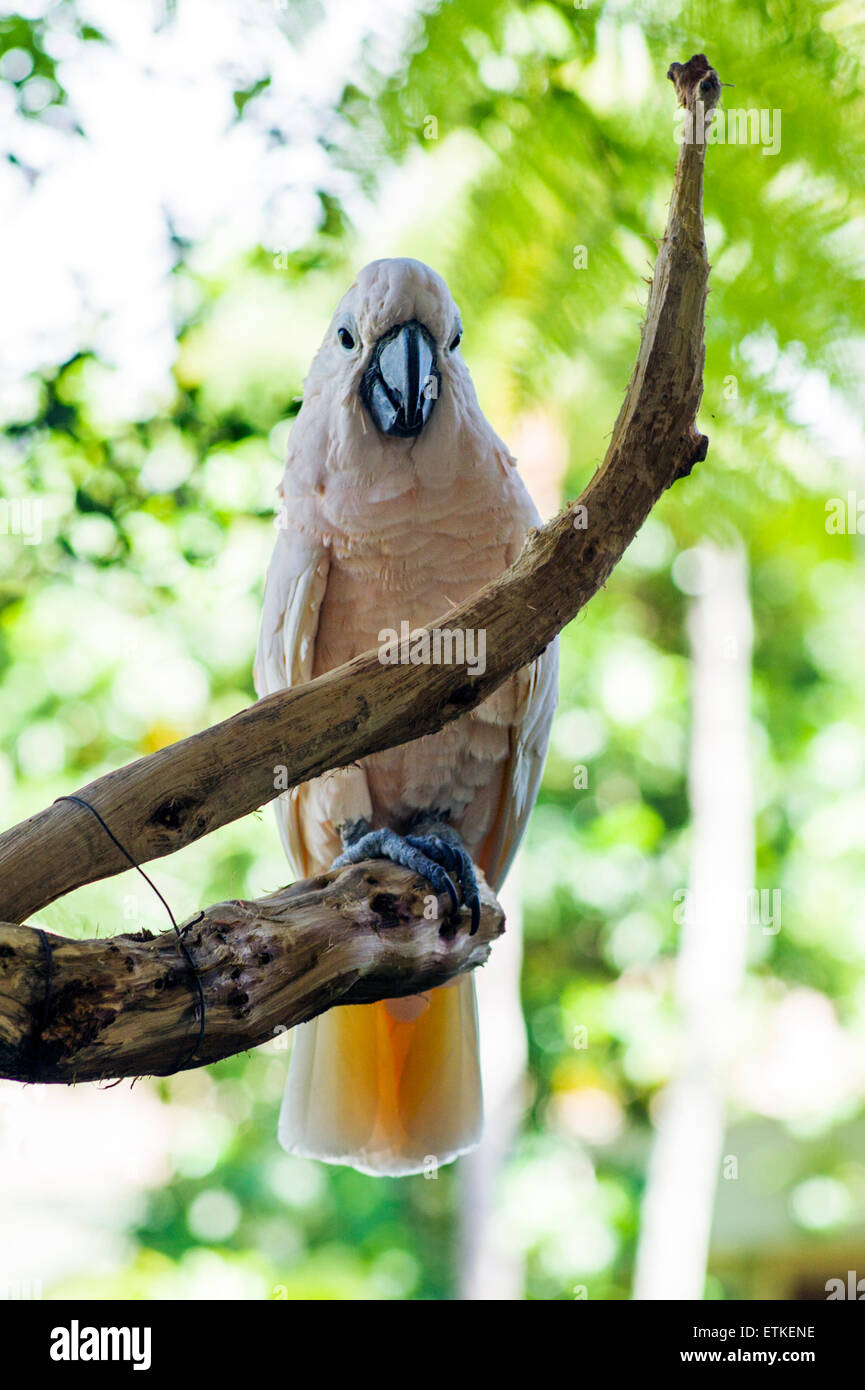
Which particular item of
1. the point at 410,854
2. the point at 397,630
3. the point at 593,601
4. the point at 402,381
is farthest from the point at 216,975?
the point at 593,601

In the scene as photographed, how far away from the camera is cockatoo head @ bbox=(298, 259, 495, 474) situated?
1.47 metres

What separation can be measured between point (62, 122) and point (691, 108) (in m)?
1.26

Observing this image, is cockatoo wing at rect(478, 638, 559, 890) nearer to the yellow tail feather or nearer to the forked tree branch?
the yellow tail feather

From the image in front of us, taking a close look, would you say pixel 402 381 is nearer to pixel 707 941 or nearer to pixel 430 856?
pixel 430 856

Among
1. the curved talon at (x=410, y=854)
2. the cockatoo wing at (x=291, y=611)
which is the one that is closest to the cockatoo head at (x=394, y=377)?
the cockatoo wing at (x=291, y=611)

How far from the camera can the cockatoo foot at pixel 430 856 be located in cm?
148

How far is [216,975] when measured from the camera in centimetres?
108

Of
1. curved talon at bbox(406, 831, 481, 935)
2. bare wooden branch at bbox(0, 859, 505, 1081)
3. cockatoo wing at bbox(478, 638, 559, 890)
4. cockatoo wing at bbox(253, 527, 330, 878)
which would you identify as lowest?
bare wooden branch at bbox(0, 859, 505, 1081)

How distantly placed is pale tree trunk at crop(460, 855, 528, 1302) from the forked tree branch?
2198 millimetres

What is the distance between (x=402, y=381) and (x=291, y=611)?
0.42m

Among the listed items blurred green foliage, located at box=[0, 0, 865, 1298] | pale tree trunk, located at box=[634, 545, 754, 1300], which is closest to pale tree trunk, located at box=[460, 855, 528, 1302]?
blurred green foliage, located at box=[0, 0, 865, 1298]

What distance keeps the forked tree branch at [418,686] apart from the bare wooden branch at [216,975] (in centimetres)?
1

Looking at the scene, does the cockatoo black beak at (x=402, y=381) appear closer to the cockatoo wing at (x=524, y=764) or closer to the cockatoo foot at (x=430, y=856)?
the cockatoo wing at (x=524, y=764)

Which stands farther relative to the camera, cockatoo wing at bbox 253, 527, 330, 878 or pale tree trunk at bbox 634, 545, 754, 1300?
pale tree trunk at bbox 634, 545, 754, 1300
